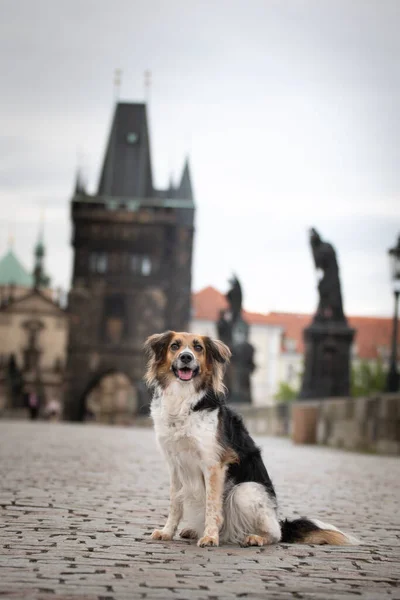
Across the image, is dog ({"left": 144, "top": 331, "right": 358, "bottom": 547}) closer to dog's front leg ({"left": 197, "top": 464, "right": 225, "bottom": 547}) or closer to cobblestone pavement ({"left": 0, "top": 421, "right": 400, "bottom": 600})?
dog's front leg ({"left": 197, "top": 464, "right": 225, "bottom": 547})

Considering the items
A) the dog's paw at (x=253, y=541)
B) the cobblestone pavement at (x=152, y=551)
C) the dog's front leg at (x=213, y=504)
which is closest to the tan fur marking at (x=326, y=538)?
the cobblestone pavement at (x=152, y=551)

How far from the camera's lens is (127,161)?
88438mm

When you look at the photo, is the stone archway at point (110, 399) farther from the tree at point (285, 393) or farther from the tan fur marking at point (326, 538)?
the tan fur marking at point (326, 538)

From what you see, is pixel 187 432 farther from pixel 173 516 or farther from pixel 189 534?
pixel 189 534

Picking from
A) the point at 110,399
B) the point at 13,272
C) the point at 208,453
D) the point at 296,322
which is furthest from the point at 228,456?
the point at 13,272

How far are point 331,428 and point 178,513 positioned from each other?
15401mm

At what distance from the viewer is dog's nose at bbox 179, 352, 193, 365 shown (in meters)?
5.91

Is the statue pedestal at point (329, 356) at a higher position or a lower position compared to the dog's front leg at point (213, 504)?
higher

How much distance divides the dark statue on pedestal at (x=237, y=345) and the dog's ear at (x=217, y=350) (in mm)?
27123

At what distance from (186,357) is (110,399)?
79064mm

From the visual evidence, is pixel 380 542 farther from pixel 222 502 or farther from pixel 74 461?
pixel 74 461

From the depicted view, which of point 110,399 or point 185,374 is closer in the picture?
point 185,374

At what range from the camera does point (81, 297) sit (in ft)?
278

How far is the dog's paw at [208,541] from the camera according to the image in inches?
235
